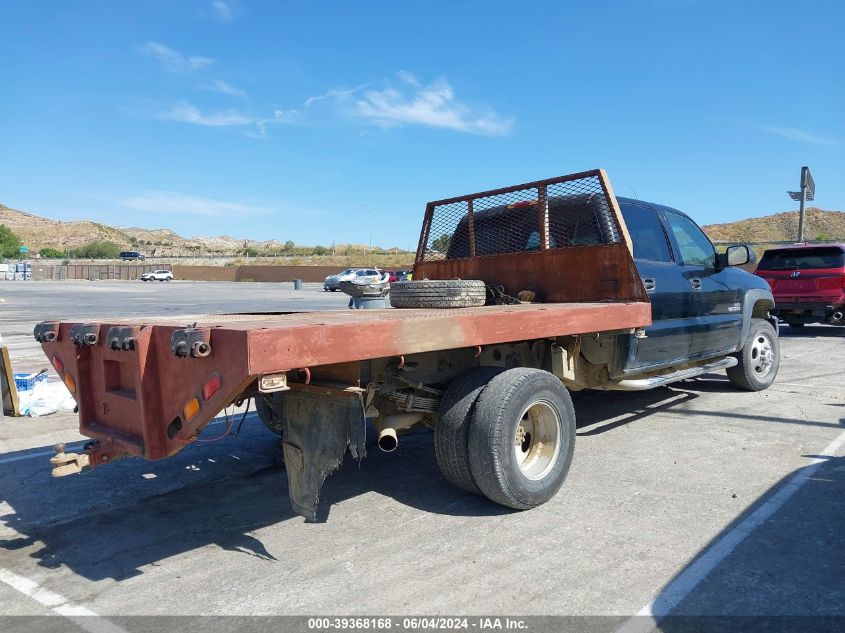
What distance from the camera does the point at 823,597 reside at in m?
2.96

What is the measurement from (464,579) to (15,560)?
2483mm

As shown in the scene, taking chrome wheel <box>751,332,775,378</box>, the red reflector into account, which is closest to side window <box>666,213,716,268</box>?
chrome wheel <box>751,332,775,378</box>

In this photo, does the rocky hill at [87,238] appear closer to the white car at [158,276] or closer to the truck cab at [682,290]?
the white car at [158,276]

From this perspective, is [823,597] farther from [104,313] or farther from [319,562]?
[104,313]

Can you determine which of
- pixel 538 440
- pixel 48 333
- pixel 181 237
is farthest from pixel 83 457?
pixel 181 237

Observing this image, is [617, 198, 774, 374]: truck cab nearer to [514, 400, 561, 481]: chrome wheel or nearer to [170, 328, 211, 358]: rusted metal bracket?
[514, 400, 561, 481]: chrome wheel

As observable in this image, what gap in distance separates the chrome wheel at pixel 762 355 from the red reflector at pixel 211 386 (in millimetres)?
6748

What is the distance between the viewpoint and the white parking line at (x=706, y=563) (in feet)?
9.14

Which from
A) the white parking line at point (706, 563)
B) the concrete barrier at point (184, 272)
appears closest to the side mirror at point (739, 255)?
the white parking line at point (706, 563)

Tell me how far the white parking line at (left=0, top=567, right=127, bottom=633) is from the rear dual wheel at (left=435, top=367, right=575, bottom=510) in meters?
2.01

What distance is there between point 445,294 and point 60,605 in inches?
120

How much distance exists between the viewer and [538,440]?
14.2 ft

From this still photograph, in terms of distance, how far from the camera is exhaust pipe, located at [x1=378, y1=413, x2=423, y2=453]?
371cm

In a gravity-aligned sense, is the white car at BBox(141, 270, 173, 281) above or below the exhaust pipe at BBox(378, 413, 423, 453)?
above
